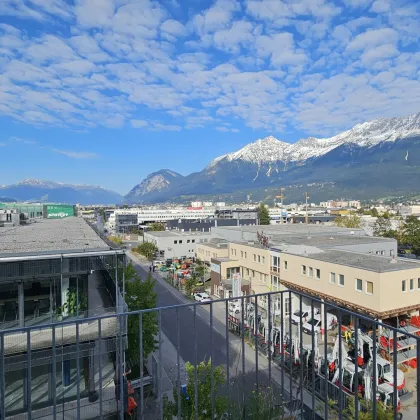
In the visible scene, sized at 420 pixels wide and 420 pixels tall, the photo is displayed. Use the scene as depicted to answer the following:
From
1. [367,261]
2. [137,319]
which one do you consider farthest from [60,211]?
[367,261]

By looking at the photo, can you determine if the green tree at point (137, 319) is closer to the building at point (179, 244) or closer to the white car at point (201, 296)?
the white car at point (201, 296)

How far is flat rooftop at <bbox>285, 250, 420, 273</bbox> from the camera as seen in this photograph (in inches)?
530

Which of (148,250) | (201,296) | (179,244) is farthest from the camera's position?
(148,250)

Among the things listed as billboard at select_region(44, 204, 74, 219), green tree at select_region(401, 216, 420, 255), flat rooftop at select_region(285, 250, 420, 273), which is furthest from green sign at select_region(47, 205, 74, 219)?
green tree at select_region(401, 216, 420, 255)

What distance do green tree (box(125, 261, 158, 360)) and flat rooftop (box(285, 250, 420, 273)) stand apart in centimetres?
846

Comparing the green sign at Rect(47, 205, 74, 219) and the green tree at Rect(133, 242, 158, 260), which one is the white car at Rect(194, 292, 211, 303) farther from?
the green sign at Rect(47, 205, 74, 219)

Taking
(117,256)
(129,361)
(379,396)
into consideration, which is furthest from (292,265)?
(117,256)

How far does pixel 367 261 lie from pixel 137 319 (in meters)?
10.6

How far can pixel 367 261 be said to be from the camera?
48.8ft

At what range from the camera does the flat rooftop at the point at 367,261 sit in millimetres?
13461

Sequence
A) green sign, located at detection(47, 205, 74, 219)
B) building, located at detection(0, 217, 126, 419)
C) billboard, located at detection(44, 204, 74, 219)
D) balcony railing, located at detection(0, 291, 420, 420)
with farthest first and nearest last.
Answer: billboard, located at detection(44, 204, 74, 219)
green sign, located at detection(47, 205, 74, 219)
building, located at detection(0, 217, 126, 419)
balcony railing, located at detection(0, 291, 420, 420)

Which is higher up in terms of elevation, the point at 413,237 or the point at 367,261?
the point at 367,261

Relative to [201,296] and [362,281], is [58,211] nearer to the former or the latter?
[201,296]

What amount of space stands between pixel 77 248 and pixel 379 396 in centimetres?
879
